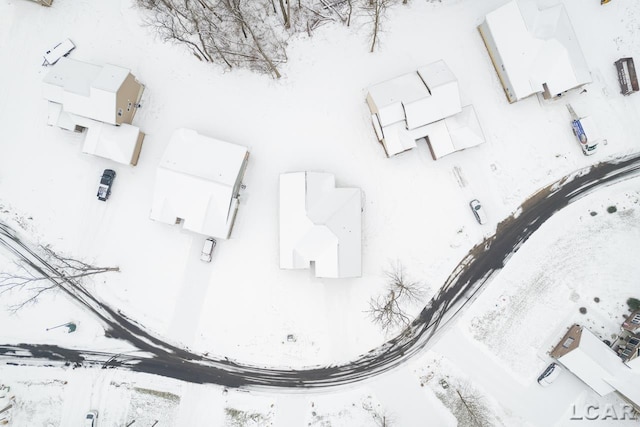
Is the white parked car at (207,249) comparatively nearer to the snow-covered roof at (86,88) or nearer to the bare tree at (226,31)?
the snow-covered roof at (86,88)

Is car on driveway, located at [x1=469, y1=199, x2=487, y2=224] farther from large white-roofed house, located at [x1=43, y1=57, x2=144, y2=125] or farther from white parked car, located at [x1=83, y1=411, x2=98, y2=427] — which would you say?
white parked car, located at [x1=83, y1=411, x2=98, y2=427]

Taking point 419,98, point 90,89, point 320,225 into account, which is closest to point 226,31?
point 90,89

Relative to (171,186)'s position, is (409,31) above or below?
above

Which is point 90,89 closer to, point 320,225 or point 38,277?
point 38,277

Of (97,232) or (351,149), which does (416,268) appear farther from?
(97,232)

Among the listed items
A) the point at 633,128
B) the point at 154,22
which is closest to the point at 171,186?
the point at 154,22
